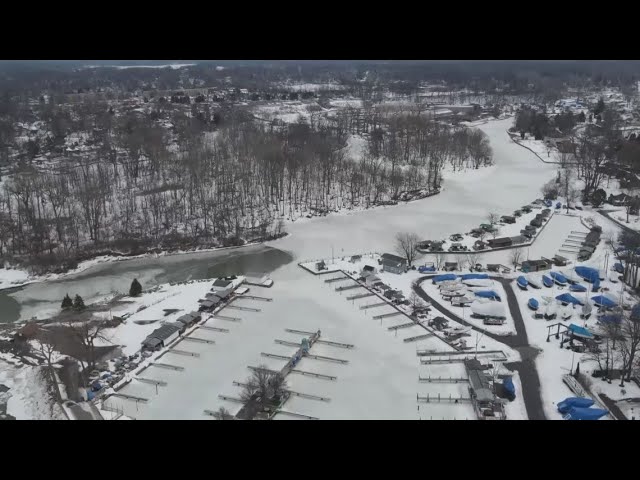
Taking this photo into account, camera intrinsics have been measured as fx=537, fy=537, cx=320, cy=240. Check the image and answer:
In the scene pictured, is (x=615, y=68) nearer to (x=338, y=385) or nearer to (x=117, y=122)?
(x=117, y=122)

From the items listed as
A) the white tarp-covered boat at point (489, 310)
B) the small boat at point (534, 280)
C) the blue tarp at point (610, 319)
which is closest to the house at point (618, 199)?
the small boat at point (534, 280)

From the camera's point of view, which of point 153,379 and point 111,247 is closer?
point 153,379

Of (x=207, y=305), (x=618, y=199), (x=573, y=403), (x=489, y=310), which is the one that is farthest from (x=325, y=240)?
(x=618, y=199)

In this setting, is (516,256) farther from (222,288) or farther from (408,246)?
(222,288)

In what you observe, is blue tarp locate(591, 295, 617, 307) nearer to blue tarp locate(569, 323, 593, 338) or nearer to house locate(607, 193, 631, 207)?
blue tarp locate(569, 323, 593, 338)

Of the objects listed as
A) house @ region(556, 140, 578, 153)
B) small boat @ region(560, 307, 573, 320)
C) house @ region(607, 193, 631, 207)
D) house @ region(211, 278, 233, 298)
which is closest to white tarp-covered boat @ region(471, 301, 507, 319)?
small boat @ region(560, 307, 573, 320)

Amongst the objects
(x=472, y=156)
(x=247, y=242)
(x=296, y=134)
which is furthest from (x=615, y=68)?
(x=247, y=242)

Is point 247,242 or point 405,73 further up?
point 405,73

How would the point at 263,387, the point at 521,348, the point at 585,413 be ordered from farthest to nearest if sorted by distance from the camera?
the point at 521,348, the point at 263,387, the point at 585,413
